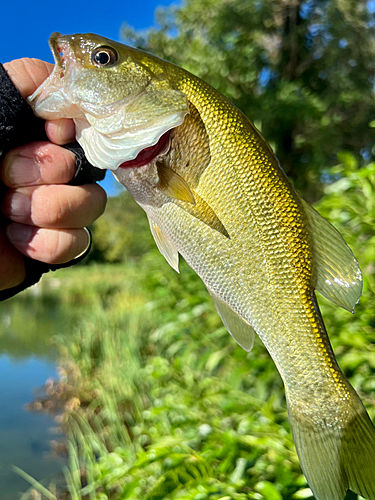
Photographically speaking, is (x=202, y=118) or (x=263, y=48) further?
(x=263, y=48)

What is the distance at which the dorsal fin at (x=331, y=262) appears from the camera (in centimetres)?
130

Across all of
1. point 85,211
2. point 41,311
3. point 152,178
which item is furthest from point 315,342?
point 41,311

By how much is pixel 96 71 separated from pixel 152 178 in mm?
367

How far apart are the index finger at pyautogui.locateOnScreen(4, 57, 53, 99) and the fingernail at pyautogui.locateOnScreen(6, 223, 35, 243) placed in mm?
418

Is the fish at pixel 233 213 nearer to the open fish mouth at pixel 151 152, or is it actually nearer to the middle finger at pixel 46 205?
the open fish mouth at pixel 151 152

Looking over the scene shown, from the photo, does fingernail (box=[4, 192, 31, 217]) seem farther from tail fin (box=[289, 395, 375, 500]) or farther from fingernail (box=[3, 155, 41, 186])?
tail fin (box=[289, 395, 375, 500])

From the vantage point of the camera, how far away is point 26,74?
1.28 m

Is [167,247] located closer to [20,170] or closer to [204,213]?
[204,213]

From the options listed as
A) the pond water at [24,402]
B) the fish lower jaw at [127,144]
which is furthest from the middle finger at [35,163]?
the pond water at [24,402]

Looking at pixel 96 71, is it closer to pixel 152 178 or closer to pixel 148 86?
pixel 148 86

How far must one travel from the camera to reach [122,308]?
718 cm

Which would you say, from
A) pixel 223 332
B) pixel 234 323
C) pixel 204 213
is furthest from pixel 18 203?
pixel 223 332

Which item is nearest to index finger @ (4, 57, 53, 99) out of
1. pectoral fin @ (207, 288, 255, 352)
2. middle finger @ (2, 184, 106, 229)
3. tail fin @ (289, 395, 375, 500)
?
middle finger @ (2, 184, 106, 229)

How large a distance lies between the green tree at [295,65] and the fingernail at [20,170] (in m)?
8.88
